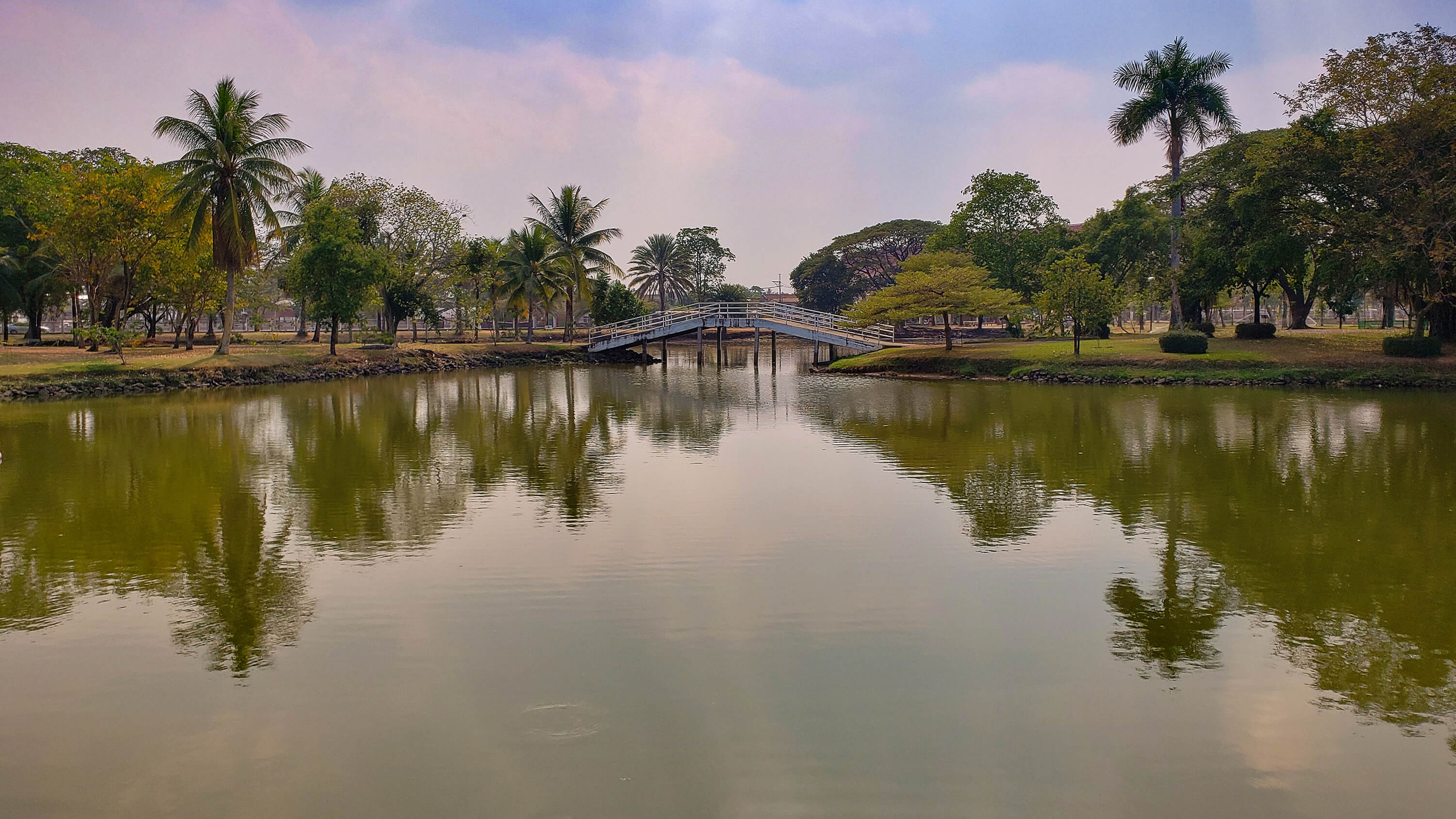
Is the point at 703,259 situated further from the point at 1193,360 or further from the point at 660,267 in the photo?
the point at 1193,360

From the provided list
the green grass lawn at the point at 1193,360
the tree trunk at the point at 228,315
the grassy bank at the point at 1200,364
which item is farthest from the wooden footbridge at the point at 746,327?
the tree trunk at the point at 228,315

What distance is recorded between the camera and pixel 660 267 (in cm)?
8919

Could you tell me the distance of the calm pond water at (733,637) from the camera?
18.2 feet

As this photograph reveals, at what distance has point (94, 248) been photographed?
127ft

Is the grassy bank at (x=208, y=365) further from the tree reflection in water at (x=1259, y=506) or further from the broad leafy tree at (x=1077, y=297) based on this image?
the broad leafy tree at (x=1077, y=297)

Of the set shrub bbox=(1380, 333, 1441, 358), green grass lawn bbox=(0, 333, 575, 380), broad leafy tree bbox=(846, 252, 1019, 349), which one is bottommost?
shrub bbox=(1380, 333, 1441, 358)

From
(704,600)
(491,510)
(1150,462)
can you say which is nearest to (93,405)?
(491,510)

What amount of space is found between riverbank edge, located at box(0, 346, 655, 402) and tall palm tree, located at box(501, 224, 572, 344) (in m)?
3.48

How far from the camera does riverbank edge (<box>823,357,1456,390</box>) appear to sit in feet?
105

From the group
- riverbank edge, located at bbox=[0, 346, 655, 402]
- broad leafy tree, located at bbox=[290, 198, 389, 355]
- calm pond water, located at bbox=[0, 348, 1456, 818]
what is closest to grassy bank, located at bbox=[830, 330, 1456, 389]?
calm pond water, located at bbox=[0, 348, 1456, 818]

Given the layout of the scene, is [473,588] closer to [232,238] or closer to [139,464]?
[139,464]

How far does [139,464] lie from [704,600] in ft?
44.2

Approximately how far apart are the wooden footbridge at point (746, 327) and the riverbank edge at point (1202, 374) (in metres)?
8.48

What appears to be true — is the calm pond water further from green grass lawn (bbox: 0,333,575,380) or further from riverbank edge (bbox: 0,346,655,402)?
green grass lawn (bbox: 0,333,575,380)
